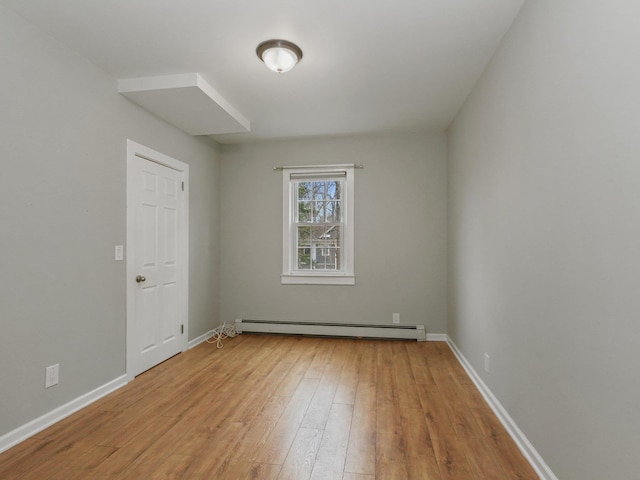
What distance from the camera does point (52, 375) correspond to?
2387 millimetres

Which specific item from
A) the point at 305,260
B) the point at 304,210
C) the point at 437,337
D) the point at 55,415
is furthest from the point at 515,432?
the point at 304,210

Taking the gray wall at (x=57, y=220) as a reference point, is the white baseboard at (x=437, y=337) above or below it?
below

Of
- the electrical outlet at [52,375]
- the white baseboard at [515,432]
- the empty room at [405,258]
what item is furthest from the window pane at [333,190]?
the electrical outlet at [52,375]

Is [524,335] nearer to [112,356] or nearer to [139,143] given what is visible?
[112,356]

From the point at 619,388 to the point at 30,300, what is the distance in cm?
306

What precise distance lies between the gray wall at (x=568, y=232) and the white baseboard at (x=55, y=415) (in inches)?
116

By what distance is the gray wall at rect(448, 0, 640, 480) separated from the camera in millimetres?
1205

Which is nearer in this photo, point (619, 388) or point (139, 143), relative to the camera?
point (619, 388)

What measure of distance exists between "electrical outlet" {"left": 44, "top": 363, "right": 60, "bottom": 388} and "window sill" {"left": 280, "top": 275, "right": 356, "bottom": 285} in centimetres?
Result: 266

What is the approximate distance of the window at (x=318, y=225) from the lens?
15.2ft

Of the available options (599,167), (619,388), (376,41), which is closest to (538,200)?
(599,167)

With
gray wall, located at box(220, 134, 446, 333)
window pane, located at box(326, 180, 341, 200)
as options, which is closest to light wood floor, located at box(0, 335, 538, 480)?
gray wall, located at box(220, 134, 446, 333)

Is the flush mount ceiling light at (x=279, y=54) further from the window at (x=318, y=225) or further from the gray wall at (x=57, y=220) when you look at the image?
the window at (x=318, y=225)

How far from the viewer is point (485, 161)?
9.16 feet
